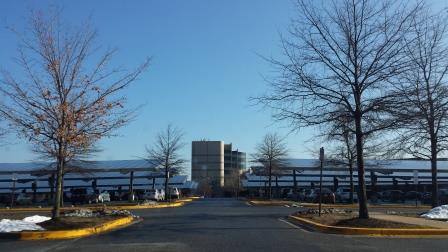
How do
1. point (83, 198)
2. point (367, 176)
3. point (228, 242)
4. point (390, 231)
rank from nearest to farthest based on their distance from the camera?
point (228, 242) < point (390, 231) < point (83, 198) < point (367, 176)

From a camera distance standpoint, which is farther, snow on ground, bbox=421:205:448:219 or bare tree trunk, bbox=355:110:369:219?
snow on ground, bbox=421:205:448:219

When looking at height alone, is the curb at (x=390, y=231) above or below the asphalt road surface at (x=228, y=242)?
above

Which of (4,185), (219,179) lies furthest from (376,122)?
(219,179)

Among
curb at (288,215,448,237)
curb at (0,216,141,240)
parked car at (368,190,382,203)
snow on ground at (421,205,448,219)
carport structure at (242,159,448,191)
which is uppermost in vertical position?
carport structure at (242,159,448,191)

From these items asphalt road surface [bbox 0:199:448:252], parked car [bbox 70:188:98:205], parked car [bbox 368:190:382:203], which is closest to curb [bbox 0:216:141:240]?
asphalt road surface [bbox 0:199:448:252]

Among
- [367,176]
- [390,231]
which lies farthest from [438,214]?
[367,176]

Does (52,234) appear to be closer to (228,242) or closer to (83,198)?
(228,242)

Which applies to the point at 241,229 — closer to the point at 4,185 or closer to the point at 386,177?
the point at 386,177

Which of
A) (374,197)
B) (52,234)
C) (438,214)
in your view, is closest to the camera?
(52,234)

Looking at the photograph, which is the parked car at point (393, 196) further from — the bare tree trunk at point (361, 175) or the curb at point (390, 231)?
the curb at point (390, 231)

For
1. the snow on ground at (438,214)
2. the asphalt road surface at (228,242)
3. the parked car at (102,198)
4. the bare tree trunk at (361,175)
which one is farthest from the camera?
the parked car at (102,198)

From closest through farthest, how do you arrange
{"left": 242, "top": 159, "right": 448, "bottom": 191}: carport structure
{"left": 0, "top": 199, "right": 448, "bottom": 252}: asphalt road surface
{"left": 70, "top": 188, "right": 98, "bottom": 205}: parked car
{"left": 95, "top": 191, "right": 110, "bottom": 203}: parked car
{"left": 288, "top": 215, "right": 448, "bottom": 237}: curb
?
{"left": 0, "top": 199, "right": 448, "bottom": 252}: asphalt road surface, {"left": 288, "top": 215, "right": 448, "bottom": 237}: curb, {"left": 70, "top": 188, "right": 98, "bottom": 205}: parked car, {"left": 95, "top": 191, "right": 110, "bottom": 203}: parked car, {"left": 242, "top": 159, "right": 448, "bottom": 191}: carport structure

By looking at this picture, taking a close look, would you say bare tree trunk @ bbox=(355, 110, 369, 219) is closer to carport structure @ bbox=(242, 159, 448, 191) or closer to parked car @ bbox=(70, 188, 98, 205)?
parked car @ bbox=(70, 188, 98, 205)

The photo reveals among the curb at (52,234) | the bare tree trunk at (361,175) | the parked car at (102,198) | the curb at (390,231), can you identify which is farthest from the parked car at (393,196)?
the curb at (52,234)
